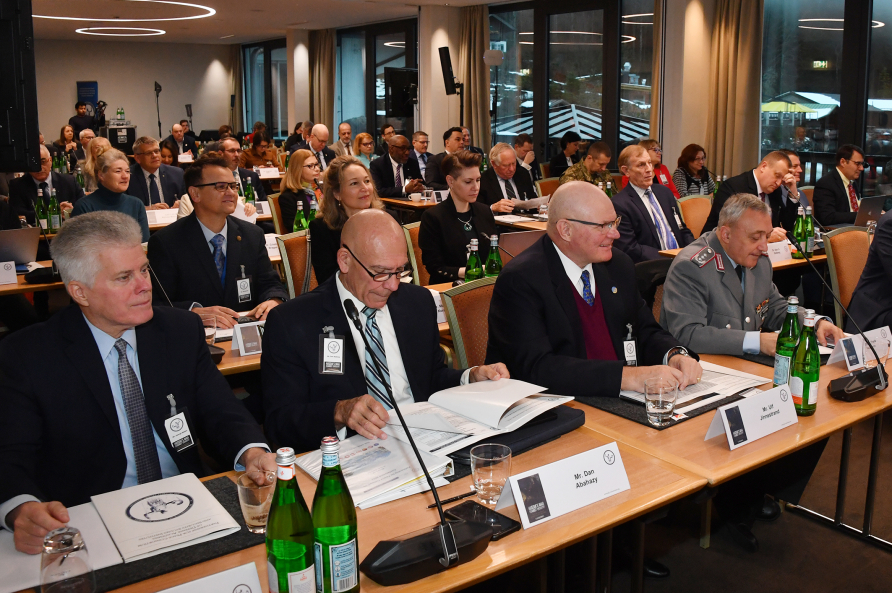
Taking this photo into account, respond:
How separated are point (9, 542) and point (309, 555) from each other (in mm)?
665

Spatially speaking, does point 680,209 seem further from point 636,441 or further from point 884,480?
point 636,441

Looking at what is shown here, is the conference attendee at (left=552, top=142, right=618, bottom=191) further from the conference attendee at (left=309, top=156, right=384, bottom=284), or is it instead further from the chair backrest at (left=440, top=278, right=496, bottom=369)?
the chair backrest at (left=440, top=278, right=496, bottom=369)

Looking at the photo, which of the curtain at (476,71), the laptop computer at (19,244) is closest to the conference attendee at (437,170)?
the curtain at (476,71)

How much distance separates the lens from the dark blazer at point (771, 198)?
220 inches

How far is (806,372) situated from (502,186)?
5209 mm

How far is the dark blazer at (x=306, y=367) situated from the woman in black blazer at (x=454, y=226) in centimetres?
223

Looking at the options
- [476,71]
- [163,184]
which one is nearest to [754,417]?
[163,184]

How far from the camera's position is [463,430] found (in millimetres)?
1851

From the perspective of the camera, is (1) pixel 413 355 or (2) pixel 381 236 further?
(1) pixel 413 355

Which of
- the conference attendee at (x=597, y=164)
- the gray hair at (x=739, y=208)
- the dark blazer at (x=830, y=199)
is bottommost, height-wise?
the dark blazer at (x=830, y=199)

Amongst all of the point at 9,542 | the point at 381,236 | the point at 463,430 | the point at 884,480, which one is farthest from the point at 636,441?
the point at 884,480

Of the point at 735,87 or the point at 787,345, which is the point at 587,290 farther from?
the point at 735,87

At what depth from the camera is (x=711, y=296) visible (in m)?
3.06

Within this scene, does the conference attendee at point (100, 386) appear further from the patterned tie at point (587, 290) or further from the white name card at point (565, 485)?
the patterned tie at point (587, 290)
